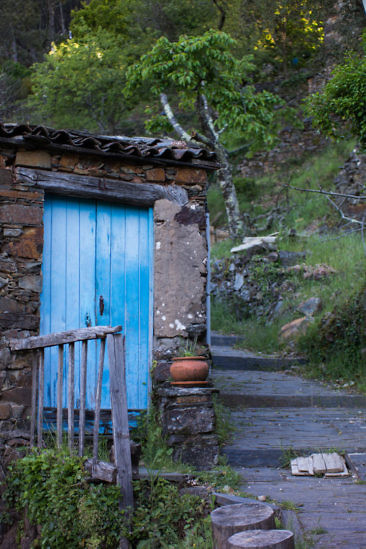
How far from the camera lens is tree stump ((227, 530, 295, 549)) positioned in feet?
7.88

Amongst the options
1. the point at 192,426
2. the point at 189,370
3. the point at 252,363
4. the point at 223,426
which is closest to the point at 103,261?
the point at 189,370

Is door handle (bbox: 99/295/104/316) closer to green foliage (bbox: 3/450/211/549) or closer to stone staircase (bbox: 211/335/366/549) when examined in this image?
green foliage (bbox: 3/450/211/549)

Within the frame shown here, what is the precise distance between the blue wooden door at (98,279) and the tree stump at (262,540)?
8.70 ft

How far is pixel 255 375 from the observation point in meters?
7.68

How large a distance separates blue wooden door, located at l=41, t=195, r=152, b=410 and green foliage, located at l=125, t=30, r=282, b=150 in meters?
6.82

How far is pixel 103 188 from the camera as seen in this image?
5.10 meters

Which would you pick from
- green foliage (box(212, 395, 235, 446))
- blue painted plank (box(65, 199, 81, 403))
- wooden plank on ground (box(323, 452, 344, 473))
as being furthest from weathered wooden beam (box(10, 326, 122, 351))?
wooden plank on ground (box(323, 452, 344, 473))

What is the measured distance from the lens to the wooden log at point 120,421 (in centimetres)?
359

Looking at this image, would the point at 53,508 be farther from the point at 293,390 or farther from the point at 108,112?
the point at 108,112

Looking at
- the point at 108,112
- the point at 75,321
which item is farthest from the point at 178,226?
the point at 108,112

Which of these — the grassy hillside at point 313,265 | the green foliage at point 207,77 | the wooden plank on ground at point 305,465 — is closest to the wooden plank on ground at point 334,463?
the wooden plank on ground at point 305,465

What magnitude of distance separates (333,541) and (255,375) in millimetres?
4524

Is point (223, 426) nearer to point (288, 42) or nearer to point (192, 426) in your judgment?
point (192, 426)

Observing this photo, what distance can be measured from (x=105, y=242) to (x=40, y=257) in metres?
Result: 0.70
